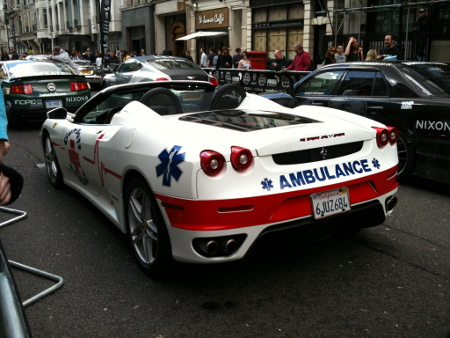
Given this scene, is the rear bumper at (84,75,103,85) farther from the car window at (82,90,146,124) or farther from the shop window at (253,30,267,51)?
the car window at (82,90,146,124)

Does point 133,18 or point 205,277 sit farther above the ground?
point 133,18

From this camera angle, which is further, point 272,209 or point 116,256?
point 116,256

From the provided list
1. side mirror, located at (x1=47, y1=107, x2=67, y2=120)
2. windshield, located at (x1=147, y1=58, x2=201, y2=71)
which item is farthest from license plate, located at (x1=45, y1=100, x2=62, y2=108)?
side mirror, located at (x1=47, y1=107, x2=67, y2=120)

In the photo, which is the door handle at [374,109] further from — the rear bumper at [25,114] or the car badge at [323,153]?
the rear bumper at [25,114]

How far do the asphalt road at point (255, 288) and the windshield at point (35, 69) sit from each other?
728 centimetres

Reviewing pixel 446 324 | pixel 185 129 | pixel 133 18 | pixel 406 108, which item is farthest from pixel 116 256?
pixel 133 18

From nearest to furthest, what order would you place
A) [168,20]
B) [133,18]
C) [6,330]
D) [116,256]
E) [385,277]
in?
[6,330], [385,277], [116,256], [168,20], [133,18]

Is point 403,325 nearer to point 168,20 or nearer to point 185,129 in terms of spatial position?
point 185,129

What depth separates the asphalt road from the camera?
277cm

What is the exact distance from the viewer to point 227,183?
2.88 meters

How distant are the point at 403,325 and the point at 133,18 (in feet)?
140

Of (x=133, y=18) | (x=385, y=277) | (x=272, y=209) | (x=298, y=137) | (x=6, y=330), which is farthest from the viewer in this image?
(x=133, y=18)

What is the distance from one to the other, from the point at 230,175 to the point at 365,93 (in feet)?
13.4

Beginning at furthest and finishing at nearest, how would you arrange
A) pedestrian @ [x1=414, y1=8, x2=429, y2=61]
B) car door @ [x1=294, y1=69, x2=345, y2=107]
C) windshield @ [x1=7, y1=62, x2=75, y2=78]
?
pedestrian @ [x1=414, y1=8, x2=429, y2=61] → windshield @ [x1=7, y1=62, x2=75, y2=78] → car door @ [x1=294, y1=69, x2=345, y2=107]
